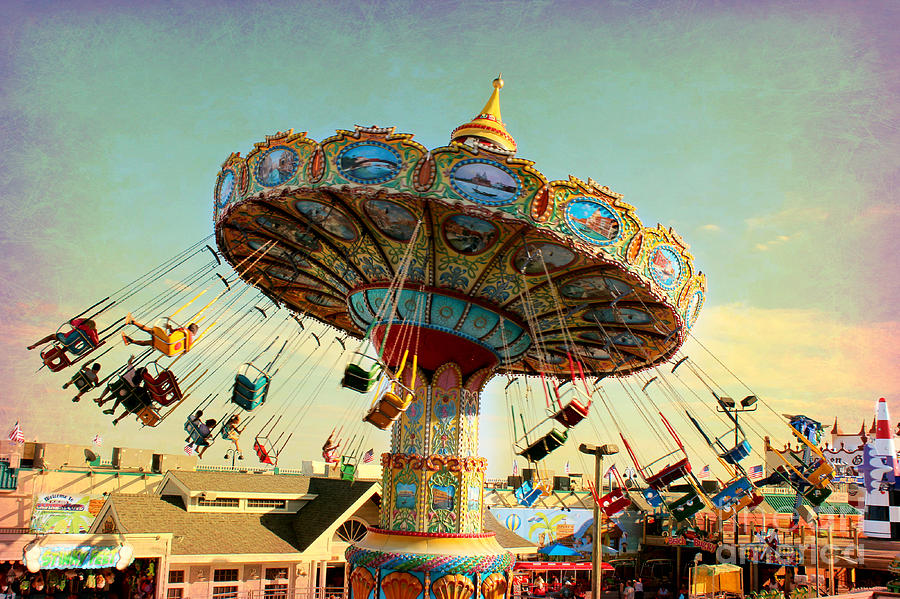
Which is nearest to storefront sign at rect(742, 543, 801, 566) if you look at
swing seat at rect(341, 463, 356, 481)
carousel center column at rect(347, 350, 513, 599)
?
swing seat at rect(341, 463, 356, 481)

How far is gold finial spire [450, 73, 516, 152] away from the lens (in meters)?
18.4

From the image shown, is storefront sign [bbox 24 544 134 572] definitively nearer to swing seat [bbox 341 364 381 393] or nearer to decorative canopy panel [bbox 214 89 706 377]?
decorative canopy panel [bbox 214 89 706 377]

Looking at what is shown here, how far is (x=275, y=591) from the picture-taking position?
2386 centimetres

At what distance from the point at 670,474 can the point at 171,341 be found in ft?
33.6

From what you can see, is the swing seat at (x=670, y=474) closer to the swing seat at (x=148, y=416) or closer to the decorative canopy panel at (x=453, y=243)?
the decorative canopy panel at (x=453, y=243)

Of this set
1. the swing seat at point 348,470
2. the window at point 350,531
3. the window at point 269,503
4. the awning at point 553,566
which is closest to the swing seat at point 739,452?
the swing seat at point 348,470

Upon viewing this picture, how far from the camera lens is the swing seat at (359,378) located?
39.1 feet

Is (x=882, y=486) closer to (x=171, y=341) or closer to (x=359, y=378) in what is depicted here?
(x=359, y=378)

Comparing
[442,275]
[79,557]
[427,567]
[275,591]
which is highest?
[442,275]

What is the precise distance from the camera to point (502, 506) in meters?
34.3

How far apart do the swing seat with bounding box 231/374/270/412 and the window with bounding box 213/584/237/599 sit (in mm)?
11428

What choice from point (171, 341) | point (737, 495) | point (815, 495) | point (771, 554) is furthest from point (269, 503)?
point (771, 554)

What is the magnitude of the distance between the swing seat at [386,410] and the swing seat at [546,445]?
3571 mm

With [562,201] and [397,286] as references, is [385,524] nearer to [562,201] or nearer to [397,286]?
[397,286]
